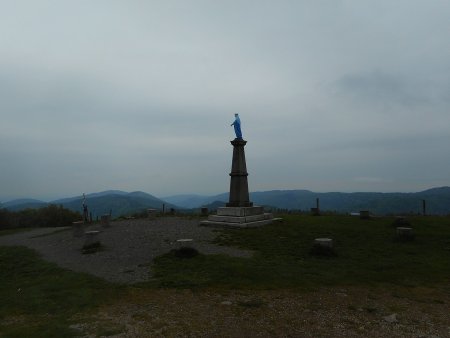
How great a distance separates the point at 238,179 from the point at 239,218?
8.57 ft

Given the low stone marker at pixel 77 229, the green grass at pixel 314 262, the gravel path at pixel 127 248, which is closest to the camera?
the green grass at pixel 314 262

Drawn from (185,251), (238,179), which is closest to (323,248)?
→ (185,251)

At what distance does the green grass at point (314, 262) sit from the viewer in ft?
29.8

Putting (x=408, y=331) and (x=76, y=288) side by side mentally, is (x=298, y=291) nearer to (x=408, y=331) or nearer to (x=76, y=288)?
(x=408, y=331)

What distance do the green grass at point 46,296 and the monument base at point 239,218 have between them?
28.8 feet

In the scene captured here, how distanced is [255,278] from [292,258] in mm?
2830

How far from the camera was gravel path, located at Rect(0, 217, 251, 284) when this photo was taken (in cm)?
1067

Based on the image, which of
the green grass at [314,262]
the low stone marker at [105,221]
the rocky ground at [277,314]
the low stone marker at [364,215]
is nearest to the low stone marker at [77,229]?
the low stone marker at [105,221]

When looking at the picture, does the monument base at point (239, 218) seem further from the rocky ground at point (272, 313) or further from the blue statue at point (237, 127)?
the rocky ground at point (272, 313)

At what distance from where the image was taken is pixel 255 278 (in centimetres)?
913

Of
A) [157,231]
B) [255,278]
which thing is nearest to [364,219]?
[157,231]

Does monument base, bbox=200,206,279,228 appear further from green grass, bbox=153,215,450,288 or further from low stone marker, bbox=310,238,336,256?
low stone marker, bbox=310,238,336,256

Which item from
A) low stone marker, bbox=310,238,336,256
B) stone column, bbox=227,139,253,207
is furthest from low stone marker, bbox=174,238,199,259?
stone column, bbox=227,139,253,207

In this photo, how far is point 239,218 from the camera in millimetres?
18188
